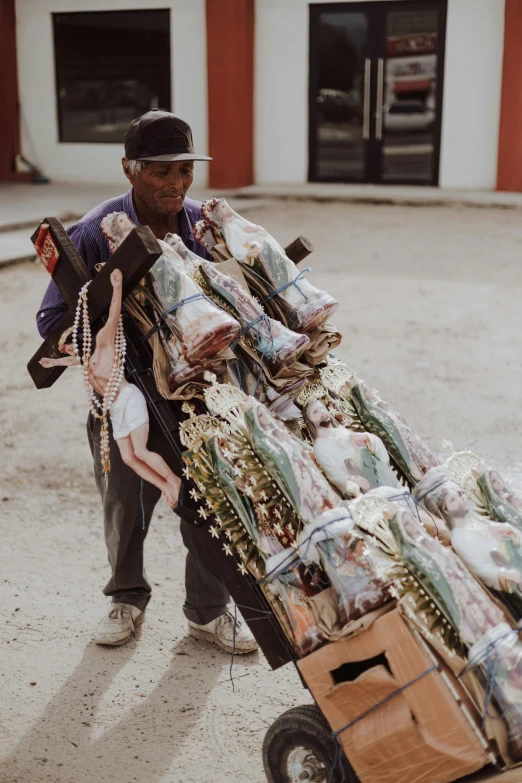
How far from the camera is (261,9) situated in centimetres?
1317

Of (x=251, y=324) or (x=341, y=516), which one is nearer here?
(x=341, y=516)

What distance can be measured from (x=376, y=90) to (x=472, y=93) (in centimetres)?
142

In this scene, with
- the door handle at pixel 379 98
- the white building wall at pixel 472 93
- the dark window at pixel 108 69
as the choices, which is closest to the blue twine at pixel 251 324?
the white building wall at pixel 472 93

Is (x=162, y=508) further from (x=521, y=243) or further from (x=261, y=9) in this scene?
(x=261, y=9)

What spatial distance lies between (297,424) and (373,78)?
11570 millimetres

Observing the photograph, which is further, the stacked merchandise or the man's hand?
the man's hand

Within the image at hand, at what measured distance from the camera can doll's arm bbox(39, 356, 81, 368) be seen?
2.63m

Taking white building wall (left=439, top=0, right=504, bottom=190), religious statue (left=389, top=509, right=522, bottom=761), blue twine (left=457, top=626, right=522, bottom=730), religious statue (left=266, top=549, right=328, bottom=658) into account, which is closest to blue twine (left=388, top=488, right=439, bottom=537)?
religious statue (left=389, top=509, right=522, bottom=761)

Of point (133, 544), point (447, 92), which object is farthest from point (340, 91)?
point (133, 544)

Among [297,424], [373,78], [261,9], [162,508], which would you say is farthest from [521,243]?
[297,424]

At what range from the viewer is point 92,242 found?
9.98ft

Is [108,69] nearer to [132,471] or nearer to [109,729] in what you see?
[132,471]

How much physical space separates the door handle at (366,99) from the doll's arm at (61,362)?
11559mm

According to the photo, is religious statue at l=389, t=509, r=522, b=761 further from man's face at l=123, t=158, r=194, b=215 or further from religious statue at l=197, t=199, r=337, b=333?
man's face at l=123, t=158, r=194, b=215
